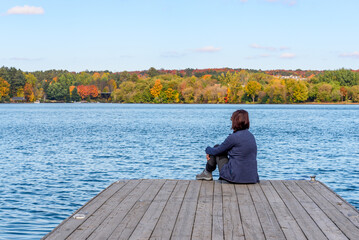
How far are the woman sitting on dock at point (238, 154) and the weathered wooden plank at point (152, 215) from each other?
88cm

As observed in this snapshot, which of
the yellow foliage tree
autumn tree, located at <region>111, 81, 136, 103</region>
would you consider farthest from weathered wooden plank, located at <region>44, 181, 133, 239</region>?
autumn tree, located at <region>111, 81, 136, 103</region>

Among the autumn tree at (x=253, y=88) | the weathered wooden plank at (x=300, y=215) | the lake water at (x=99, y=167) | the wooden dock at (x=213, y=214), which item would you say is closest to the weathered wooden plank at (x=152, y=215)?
the wooden dock at (x=213, y=214)

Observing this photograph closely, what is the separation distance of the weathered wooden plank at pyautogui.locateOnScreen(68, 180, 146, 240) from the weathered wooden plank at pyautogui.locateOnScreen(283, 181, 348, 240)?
91.1 inches

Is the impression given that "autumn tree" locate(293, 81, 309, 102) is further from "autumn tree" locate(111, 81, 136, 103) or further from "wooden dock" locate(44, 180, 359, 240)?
"wooden dock" locate(44, 180, 359, 240)

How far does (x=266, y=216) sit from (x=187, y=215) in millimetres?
922

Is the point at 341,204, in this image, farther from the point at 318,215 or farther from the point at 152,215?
the point at 152,215

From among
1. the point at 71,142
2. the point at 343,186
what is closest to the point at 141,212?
the point at 343,186

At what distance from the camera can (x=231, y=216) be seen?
5.24 m

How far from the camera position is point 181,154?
68.1 feet

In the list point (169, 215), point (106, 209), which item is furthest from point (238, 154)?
point (106, 209)

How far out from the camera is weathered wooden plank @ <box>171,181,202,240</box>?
14.9ft

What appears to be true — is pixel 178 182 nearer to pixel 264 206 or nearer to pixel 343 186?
pixel 264 206

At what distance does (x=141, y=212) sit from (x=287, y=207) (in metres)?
1.87

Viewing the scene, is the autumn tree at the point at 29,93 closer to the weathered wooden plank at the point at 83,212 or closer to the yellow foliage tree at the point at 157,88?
the yellow foliage tree at the point at 157,88
